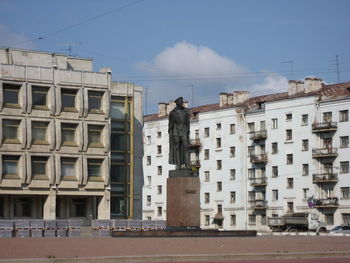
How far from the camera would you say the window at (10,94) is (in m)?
76.5

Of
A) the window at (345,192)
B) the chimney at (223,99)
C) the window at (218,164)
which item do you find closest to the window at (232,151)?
the window at (218,164)

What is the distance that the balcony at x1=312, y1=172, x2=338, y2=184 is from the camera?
9494cm

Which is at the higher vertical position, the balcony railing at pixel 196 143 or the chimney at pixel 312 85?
the chimney at pixel 312 85

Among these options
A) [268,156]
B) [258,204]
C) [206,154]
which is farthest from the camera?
[206,154]

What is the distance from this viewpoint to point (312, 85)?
335 feet

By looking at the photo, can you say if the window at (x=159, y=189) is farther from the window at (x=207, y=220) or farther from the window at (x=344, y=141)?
the window at (x=344, y=141)

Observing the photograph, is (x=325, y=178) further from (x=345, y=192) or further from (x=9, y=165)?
(x=9, y=165)

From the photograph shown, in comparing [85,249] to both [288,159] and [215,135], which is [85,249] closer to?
[288,159]

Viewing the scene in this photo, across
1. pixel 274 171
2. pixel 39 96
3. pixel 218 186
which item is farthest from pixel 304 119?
pixel 39 96

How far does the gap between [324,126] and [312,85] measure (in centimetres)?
755

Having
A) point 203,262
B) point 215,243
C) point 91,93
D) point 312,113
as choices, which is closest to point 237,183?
point 312,113

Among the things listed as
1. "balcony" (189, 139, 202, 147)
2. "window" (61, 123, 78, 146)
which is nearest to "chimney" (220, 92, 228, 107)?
"balcony" (189, 139, 202, 147)

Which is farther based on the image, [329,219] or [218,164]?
[218,164]

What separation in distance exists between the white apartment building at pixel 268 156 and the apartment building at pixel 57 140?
23590 millimetres
